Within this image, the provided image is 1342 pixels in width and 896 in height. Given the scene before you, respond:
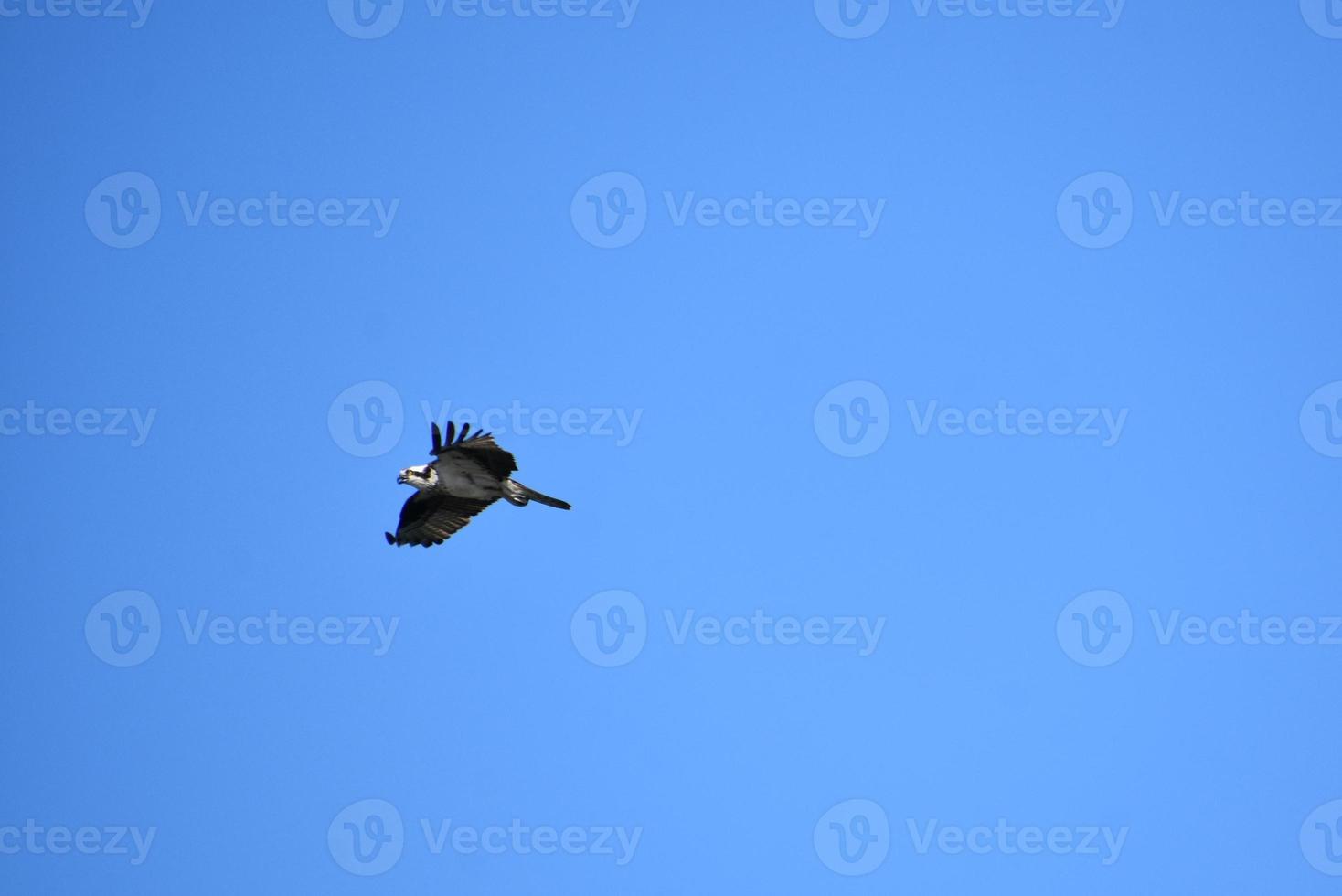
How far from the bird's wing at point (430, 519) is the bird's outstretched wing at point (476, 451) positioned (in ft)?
4.68

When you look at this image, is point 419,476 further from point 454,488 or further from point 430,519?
point 430,519

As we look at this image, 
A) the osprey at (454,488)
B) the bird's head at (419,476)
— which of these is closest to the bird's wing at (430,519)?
the osprey at (454,488)

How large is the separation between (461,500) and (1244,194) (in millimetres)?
12653

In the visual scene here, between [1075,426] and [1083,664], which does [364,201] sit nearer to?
[1075,426]

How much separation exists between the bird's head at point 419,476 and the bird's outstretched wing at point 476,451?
21.6 inches

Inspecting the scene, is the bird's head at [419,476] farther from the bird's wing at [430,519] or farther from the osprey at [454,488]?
the bird's wing at [430,519]

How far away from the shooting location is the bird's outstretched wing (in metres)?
19.4

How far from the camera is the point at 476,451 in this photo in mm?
19828

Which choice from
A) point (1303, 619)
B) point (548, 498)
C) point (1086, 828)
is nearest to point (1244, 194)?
point (1303, 619)

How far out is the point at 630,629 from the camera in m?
26.2

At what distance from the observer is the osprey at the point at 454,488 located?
776 inches

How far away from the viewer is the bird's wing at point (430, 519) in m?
21.7

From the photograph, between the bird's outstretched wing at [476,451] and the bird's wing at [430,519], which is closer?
the bird's outstretched wing at [476,451]

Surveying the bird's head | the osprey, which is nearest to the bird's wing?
the osprey
